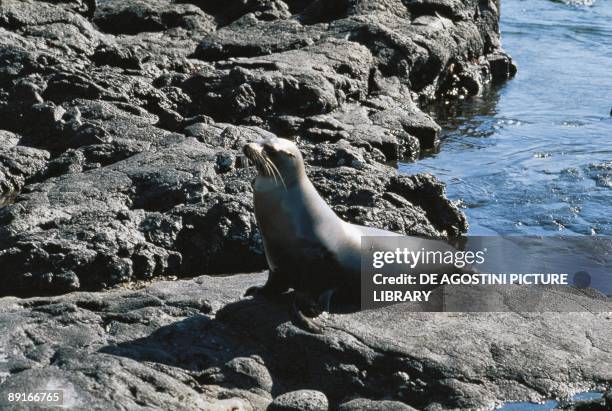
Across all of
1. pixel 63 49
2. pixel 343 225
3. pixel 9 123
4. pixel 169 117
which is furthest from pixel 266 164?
pixel 63 49

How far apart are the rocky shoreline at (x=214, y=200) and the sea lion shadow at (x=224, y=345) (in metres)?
0.01

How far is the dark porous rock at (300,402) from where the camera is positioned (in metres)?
5.25

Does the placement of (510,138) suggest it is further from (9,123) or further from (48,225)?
(48,225)

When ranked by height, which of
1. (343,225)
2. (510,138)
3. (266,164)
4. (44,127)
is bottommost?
(510,138)

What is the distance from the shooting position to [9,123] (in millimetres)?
10312

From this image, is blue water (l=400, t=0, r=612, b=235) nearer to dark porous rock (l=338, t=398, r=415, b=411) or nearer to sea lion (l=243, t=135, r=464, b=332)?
sea lion (l=243, t=135, r=464, b=332)

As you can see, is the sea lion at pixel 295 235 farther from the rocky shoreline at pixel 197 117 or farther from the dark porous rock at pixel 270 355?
the rocky shoreline at pixel 197 117

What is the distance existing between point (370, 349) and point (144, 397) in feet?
4.53

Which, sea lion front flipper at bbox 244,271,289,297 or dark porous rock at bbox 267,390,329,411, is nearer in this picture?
dark porous rock at bbox 267,390,329,411

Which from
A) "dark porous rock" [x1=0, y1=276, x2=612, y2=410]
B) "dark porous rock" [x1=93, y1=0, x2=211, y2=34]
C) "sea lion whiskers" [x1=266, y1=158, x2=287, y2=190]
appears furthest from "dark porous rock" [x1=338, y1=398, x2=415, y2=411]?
"dark porous rock" [x1=93, y1=0, x2=211, y2=34]

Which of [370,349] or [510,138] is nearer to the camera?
[370,349]

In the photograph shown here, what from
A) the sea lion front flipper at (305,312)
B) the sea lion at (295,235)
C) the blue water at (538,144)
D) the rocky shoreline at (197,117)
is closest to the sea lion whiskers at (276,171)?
the sea lion at (295,235)

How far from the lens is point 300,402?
A: 17.3ft

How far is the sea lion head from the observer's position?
6242 mm
